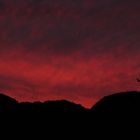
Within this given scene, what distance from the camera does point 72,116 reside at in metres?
22.7

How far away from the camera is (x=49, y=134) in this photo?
890 inches

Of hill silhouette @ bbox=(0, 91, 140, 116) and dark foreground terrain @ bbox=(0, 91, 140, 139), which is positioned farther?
hill silhouette @ bbox=(0, 91, 140, 116)

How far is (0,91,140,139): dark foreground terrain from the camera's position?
19969 millimetres

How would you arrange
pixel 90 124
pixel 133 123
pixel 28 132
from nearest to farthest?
pixel 133 123 → pixel 90 124 → pixel 28 132

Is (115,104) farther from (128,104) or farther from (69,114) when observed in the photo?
(69,114)

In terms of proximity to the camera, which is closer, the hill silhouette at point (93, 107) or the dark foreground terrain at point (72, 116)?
the dark foreground terrain at point (72, 116)

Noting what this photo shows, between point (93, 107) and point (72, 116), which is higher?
point (93, 107)

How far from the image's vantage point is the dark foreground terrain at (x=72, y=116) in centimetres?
1997

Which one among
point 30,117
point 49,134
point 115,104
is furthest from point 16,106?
point 115,104

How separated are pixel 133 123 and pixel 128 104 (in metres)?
1.19

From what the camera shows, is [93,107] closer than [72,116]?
Yes

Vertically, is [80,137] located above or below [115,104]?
below

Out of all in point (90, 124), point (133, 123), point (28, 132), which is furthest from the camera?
point (28, 132)

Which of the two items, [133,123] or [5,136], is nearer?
[133,123]
